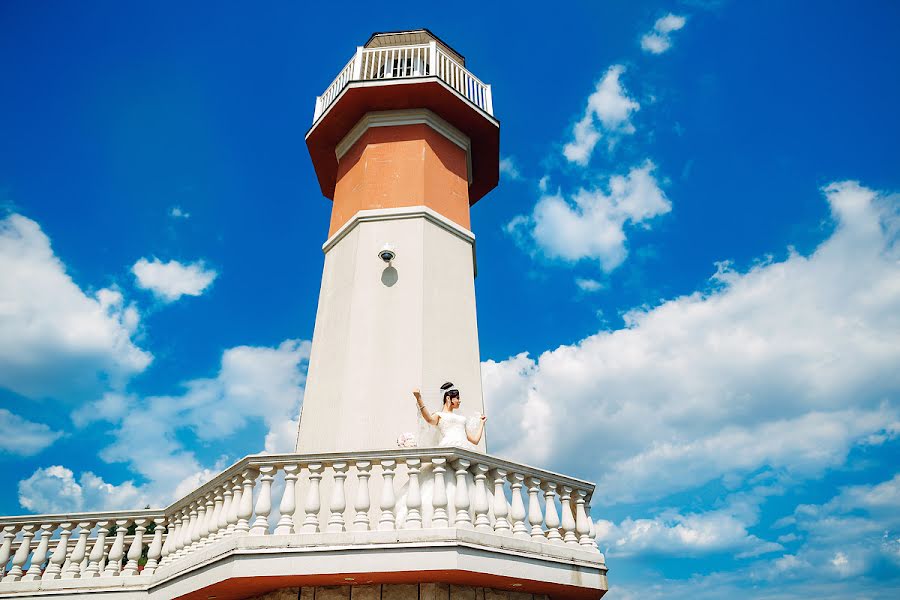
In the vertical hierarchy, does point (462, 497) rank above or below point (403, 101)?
below

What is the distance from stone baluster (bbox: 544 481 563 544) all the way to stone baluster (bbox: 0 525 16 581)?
23.0 ft

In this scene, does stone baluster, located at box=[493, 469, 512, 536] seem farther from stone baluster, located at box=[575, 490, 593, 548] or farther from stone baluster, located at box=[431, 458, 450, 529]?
stone baluster, located at box=[575, 490, 593, 548]

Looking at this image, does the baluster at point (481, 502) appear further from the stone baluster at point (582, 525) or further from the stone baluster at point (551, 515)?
the stone baluster at point (582, 525)

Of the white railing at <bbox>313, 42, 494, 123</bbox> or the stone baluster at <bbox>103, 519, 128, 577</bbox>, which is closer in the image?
the stone baluster at <bbox>103, 519, 128, 577</bbox>

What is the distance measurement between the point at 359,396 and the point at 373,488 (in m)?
1.42

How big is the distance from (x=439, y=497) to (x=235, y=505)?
2.16 meters

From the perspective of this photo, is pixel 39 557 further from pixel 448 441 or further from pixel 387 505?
pixel 448 441

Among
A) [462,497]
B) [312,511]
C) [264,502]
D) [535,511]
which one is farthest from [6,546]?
A: [535,511]

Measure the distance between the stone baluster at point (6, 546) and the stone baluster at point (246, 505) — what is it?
4077 millimetres

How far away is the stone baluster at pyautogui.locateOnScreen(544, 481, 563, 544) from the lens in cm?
665

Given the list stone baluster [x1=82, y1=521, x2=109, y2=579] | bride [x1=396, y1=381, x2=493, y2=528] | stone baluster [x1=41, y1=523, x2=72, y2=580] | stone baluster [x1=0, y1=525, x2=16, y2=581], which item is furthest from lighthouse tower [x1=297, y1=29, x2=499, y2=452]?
stone baluster [x1=0, y1=525, x2=16, y2=581]

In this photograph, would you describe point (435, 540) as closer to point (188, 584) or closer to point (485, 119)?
point (188, 584)

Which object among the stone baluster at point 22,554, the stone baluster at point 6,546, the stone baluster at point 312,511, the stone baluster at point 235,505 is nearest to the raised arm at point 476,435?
the stone baluster at point 312,511

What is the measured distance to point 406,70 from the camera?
40.6 ft
